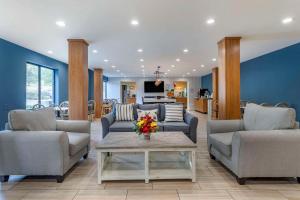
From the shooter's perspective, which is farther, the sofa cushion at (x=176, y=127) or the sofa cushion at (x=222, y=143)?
the sofa cushion at (x=176, y=127)

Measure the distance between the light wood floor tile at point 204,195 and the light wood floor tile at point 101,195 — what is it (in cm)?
70

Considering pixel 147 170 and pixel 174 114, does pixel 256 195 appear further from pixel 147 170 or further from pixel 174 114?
pixel 174 114

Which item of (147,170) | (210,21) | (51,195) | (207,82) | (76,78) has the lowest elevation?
(51,195)

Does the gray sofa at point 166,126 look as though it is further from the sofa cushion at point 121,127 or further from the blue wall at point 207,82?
the blue wall at point 207,82

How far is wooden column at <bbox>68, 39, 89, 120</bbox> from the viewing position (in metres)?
5.28

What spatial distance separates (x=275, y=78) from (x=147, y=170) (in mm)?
6378

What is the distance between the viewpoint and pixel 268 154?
8.66 ft

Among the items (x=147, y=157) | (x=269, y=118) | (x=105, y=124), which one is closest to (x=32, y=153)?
(x=147, y=157)

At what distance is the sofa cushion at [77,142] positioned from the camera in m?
3.02

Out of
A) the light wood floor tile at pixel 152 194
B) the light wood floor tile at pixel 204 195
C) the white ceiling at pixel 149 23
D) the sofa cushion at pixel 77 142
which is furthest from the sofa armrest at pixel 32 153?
the white ceiling at pixel 149 23

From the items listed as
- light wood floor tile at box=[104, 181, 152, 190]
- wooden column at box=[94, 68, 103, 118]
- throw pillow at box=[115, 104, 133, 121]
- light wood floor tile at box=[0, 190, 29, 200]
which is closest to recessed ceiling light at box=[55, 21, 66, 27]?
throw pillow at box=[115, 104, 133, 121]

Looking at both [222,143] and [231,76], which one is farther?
[231,76]

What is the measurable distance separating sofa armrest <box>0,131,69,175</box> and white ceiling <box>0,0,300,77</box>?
6.75ft

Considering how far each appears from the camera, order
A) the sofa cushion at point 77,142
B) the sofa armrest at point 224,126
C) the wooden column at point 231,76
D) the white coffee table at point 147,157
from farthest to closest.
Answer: the wooden column at point 231,76 → the sofa armrest at point 224,126 → the sofa cushion at point 77,142 → the white coffee table at point 147,157
